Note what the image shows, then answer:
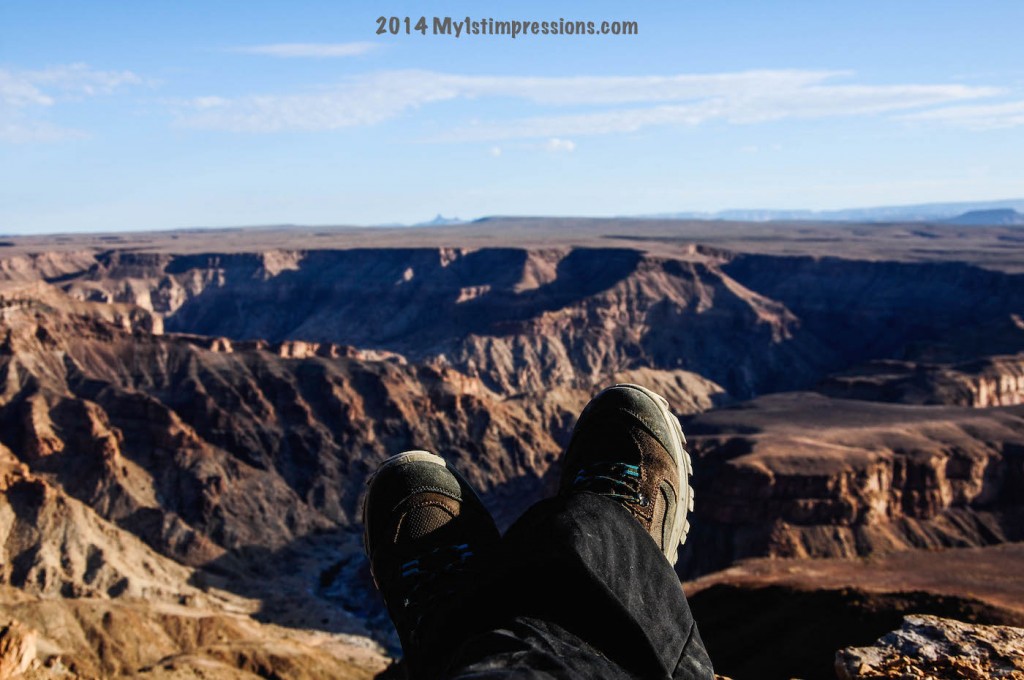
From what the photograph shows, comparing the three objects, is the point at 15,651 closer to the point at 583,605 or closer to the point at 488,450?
the point at 583,605

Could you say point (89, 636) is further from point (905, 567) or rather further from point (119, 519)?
point (905, 567)

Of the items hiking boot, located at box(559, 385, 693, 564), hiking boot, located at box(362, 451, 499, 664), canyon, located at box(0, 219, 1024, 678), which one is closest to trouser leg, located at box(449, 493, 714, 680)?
hiking boot, located at box(362, 451, 499, 664)

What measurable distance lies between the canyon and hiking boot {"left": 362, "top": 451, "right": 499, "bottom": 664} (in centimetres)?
2498

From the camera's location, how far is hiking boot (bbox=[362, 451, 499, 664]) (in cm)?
705

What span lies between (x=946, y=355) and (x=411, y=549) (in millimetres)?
112695

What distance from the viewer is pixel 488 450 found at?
90.6m

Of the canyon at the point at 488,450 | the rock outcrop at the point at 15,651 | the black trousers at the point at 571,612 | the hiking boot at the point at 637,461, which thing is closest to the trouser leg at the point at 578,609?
the black trousers at the point at 571,612

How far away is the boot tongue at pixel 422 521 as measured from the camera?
7.80 meters

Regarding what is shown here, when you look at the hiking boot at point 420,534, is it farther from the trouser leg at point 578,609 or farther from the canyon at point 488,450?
the canyon at point 488,450

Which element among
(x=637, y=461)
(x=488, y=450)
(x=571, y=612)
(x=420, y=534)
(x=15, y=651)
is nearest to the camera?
(x=571, y=612)

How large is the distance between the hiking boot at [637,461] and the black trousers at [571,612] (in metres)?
2.02

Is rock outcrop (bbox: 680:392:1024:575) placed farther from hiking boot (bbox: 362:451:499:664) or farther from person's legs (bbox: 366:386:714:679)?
person's legs (bbox: 366:386:714:679)

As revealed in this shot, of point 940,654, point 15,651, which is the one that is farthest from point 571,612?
point 15,651

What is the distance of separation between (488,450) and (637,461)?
272ft
